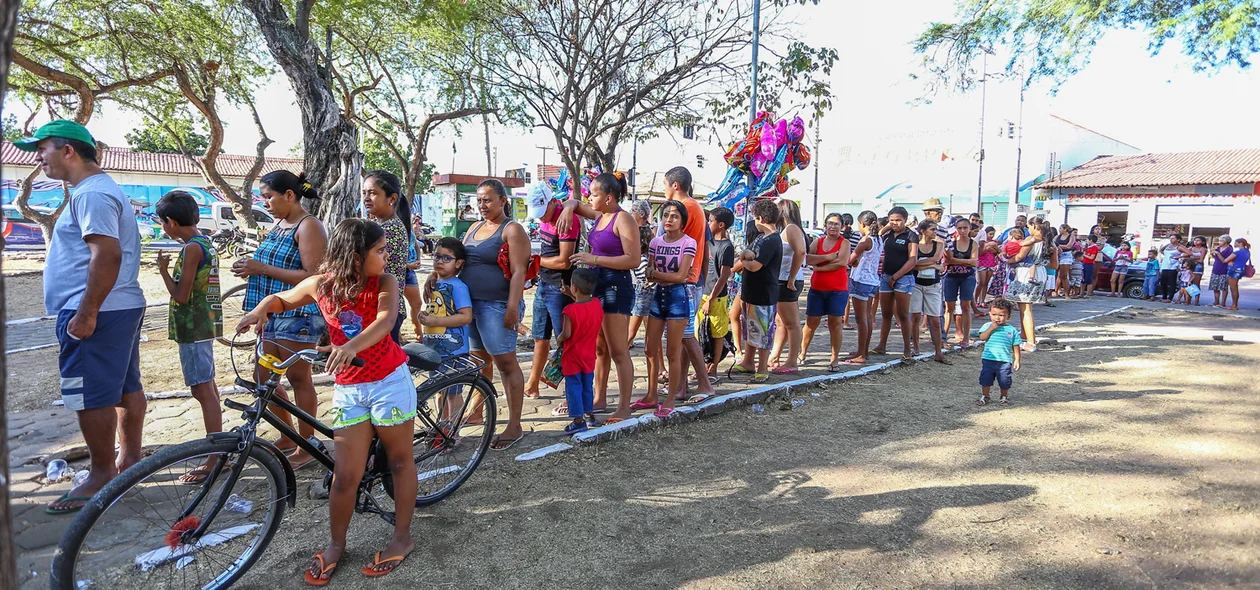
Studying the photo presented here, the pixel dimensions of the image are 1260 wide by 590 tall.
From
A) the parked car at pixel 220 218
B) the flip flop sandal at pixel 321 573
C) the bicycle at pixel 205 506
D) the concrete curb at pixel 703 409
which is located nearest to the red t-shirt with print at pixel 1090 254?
the concrete curb at pixel 703 409

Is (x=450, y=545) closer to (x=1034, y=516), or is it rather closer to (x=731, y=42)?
(x=1034, y=516)

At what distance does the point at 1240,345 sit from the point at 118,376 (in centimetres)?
1188

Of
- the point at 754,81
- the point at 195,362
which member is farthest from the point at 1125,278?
the point at 195,362

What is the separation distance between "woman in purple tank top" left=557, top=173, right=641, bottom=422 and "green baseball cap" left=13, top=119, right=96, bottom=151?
269 cm

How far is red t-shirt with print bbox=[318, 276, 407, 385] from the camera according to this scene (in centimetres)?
289

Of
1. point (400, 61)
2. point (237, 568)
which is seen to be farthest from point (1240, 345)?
point (400, 61)

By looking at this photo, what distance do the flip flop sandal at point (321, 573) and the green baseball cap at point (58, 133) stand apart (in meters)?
2.48

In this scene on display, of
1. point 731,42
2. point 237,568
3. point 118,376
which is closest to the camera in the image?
point 237,568

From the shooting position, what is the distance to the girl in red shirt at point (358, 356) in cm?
286

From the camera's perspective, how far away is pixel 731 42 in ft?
38.7

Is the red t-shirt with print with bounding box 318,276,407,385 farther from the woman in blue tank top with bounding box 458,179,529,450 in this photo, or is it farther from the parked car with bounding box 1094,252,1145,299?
the parked car with bounding box 1094,252,1145,299

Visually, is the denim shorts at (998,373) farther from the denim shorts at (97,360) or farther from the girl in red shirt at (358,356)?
the denim shorts at (97,360)

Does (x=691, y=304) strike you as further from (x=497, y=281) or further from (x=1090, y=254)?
(x=1090, y=254)

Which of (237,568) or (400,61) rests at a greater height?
(400,61)
